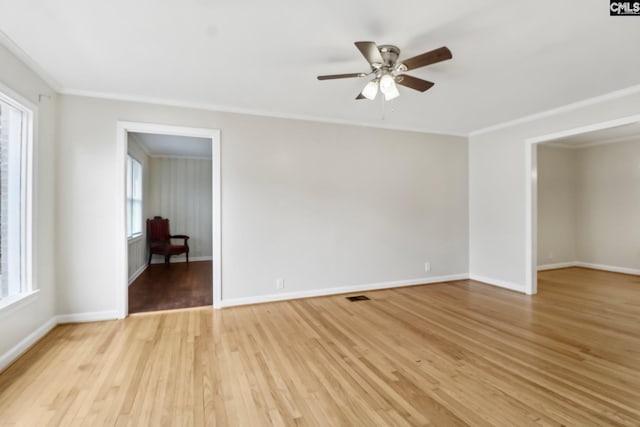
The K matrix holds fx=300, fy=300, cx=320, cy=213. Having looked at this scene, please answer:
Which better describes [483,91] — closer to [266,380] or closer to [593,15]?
[593,15]

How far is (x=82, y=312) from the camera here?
10.7 feet

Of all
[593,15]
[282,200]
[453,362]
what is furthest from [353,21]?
[453,362]

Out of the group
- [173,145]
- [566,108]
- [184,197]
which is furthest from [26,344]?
[566,108]

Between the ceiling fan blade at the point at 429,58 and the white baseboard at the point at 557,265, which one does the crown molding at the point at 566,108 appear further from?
the white baseboard at the point at 557,265

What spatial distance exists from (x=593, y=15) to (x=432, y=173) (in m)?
3.07

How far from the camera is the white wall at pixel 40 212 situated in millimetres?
Answer: 2387

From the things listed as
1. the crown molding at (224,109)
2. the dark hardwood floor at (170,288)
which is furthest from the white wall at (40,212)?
the dark hardwood floor at (170,288)

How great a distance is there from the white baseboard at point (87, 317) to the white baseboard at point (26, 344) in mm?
66

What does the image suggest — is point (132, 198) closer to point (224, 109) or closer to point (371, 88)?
point (224, 109)

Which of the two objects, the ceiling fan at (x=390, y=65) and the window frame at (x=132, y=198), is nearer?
the ceiling fan at (x=390, y=65)

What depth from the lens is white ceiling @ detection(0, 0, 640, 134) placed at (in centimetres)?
196

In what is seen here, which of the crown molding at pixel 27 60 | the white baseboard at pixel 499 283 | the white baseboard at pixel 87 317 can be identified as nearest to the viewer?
the crown molding at pixel 27 60

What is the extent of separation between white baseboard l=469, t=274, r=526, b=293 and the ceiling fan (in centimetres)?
350

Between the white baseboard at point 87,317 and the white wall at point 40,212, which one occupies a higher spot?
the white wall at point 40,212
